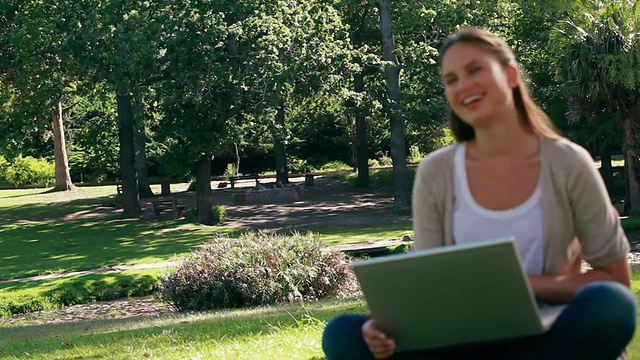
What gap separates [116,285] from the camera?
2092 centimetres

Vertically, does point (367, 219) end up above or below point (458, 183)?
below

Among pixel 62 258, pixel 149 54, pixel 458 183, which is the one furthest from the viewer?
pixel 149 54

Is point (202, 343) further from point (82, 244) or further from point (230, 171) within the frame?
point (230, 171)

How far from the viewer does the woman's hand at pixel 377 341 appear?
3.20 metres

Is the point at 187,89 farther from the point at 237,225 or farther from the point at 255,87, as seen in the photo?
the point at 237,225

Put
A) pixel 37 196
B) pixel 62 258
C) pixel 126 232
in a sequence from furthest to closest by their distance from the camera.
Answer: pixel 37 196 < pixel 126 232 < pixel 62 258

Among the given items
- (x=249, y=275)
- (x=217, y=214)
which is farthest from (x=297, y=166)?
(x=249, y=275)

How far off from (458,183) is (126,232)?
98.3ft

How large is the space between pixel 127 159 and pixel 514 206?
1337 inches

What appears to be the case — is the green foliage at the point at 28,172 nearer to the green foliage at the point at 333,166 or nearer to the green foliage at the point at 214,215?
the green foliage at the point at 333,166

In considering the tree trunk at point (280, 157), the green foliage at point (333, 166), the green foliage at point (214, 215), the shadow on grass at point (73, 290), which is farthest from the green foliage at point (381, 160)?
the shadow on grass at point (73, 290)

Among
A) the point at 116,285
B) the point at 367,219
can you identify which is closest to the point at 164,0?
the point at 367,219

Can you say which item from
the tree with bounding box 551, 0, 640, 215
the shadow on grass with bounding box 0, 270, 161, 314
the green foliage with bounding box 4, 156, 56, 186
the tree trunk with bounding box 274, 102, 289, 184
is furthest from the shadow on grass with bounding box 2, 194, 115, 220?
the tree with bounding box 551, 0, 640, 215

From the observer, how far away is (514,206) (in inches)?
131
